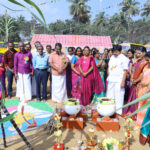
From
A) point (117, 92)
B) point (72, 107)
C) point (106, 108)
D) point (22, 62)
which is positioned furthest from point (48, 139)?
point (22, 62)

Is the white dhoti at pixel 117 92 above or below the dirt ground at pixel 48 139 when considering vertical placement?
above

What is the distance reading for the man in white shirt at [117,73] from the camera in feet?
12.0

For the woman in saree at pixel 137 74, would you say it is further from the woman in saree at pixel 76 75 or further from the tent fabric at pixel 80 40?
the tent fabric at pixel 80 40

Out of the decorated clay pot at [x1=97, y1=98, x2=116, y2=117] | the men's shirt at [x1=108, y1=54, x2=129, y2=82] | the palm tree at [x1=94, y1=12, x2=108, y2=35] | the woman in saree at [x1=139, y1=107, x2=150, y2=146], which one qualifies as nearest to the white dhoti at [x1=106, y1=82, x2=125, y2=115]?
the men's shirt at [x1=108, y1=54, x2=129, y2=82]

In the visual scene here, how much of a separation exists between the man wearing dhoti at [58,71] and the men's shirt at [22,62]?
0.64 metres

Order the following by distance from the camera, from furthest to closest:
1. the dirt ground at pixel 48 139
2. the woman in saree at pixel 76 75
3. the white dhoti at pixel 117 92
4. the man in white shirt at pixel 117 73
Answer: the woman in saree at pixel 76 75 < the white dhoti at pixel 117 92 < the man in white shirt at pixel 117 73 < the dirt ground at pixel 48 139

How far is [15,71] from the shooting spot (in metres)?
4.72

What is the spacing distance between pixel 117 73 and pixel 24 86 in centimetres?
271

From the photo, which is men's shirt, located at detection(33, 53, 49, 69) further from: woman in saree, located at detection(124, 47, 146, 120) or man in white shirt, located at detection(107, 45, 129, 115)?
woman in saree, located at detection(124, 47, 146, 120)

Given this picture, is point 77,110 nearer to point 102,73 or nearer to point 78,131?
point 78,131

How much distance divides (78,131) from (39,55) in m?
2.49

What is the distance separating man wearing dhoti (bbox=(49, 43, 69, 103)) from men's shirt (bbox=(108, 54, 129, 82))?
1.48 meters

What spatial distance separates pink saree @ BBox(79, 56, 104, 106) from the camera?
14.1 feet

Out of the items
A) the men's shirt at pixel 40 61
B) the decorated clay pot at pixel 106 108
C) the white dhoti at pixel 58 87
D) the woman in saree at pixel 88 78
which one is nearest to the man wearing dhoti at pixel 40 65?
the men's shirt at pixel 40 61
